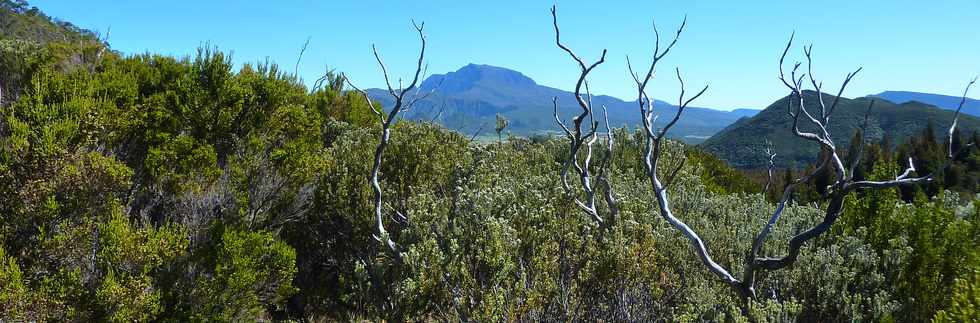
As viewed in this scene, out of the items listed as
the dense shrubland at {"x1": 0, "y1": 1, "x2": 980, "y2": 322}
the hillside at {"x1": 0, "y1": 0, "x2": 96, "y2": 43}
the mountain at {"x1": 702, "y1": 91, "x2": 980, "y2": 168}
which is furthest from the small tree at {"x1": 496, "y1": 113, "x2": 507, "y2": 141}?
the mountain at {"x1": 702, "y1": 91, "x2": 980, "y2": 168}

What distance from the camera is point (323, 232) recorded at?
7840mm

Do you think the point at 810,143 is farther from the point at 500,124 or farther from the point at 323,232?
the point at 323,232

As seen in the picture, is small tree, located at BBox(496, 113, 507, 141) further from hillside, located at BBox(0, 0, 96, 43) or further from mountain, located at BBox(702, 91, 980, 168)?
mountain, located at BBox(702, 91, 980, 168)

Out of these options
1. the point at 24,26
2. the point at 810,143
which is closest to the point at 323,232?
the point at 24,26

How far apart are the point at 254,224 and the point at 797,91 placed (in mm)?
6237

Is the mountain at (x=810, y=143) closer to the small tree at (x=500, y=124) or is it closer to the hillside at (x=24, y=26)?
the hillside at (x=24, y=26)

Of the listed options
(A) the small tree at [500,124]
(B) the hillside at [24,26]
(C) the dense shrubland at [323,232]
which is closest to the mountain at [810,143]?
(B) the hillside at [24,26]

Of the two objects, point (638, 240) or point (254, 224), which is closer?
point (638, 240)

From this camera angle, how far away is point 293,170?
23.2 feet

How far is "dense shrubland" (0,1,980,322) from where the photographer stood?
4605mm

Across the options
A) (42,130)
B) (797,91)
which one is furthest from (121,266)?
(797,91)

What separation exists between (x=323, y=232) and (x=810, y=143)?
177338 millimetres

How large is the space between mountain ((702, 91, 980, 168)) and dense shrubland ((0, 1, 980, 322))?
14587 cm

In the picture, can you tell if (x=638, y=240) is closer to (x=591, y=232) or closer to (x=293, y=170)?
(x=591, y=232)
